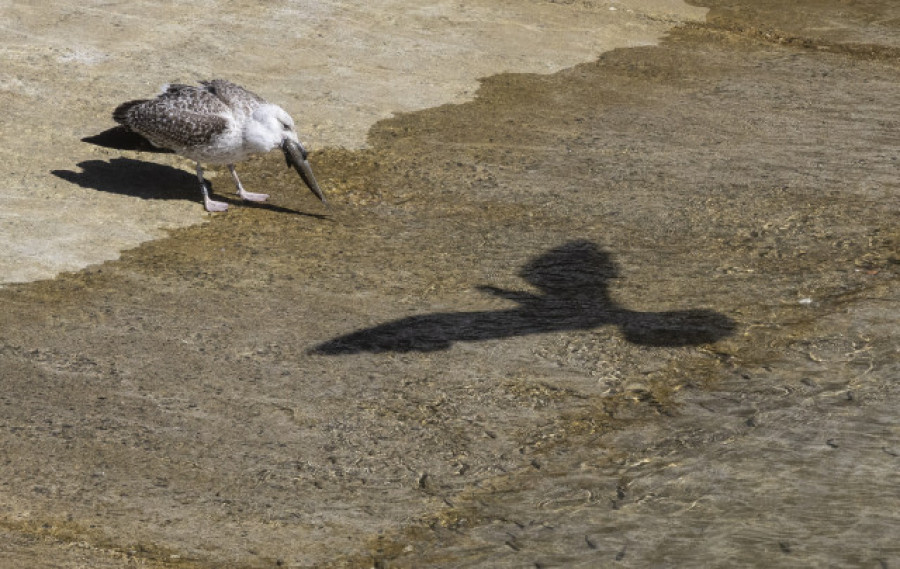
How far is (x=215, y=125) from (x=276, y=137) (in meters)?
0.47

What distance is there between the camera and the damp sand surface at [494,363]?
5305 millimetres

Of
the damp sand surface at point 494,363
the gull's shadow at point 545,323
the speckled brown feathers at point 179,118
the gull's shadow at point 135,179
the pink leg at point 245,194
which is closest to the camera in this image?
the damp sand surface at point 494,363

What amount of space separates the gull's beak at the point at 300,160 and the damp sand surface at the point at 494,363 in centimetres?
27

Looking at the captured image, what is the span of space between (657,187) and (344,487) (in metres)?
4.85

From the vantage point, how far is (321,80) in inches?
469

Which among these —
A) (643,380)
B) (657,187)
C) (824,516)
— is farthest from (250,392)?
(657,187)

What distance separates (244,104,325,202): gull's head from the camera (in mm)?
9047

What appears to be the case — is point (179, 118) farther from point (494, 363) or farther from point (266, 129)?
point (494, 363)

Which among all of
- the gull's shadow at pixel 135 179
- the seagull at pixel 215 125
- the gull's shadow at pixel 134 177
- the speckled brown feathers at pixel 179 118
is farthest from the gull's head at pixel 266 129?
the gull's shadow at pixel 135 179

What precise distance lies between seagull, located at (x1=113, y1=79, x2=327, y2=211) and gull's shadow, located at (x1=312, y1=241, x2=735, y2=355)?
2.21 m

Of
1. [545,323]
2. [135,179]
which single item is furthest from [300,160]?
[545,323]

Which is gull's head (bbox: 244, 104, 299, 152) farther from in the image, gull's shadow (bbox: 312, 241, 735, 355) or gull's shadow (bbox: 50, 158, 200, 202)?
gull's shadow (bbox: 312, 241, 735, 355)

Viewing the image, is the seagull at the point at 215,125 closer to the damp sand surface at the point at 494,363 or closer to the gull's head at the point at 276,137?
the gull's head at the point at 276,137

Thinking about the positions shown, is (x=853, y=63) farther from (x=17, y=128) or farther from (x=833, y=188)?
(x=17, y=128)
